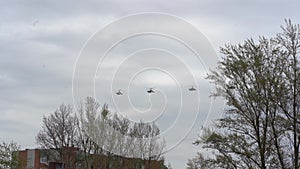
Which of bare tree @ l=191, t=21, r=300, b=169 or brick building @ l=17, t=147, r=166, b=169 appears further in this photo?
brick building @ l=17, t=147, r=166, b=169

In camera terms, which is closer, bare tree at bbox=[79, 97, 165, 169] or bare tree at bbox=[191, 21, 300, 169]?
bare tree at bbox=[191, 21, 300, 169]

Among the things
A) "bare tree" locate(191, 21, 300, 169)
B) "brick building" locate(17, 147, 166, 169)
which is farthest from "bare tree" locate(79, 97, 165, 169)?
"bare tree" locate(191, 21, 300, 169)

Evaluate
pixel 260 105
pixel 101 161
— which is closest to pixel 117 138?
pixel 101 161

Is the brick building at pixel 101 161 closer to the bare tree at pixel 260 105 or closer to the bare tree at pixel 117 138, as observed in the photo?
the bare tree at pixel 117 138

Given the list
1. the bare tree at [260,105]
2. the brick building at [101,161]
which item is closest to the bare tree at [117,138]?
the brick building at [101,161]

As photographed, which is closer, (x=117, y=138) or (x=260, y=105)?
(x=260, y=105)

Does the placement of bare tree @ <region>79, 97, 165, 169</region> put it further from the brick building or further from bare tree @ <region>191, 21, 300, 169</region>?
bare tree @ <region>191, 21, 300, 169</region>

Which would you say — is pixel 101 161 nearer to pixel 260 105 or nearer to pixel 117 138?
pixel 117 138

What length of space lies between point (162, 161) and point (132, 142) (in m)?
6.96

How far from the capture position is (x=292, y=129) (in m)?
22.5

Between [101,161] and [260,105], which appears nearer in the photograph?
[260,105]

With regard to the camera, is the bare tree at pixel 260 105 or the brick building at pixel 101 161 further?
the brick building at pixel 101 161

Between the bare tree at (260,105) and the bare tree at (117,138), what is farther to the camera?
the bare tree at (117,138)

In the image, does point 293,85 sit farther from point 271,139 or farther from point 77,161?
point 77,161
